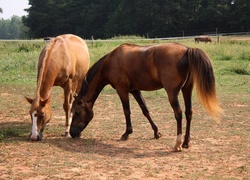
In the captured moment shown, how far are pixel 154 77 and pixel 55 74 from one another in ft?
5.63

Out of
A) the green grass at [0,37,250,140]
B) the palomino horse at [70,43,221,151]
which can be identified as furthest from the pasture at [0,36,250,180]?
the green grass at [0,37,250,140]

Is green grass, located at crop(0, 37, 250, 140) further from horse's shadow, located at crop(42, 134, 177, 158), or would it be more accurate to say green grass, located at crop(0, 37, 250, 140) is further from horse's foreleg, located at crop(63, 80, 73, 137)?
horse's shadow, located at crop(42, 134, 177, 158)

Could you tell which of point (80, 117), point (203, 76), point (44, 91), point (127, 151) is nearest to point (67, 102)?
point (80, 117)

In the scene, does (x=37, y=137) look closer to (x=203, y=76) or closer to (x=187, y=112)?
(x=187, y=112)

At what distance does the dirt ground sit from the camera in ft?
15.3

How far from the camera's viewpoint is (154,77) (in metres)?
6.06

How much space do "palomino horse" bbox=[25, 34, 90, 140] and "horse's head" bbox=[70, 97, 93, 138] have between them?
326mm

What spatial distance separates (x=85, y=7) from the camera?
222ft

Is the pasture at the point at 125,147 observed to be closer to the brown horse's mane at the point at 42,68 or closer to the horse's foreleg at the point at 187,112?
the horse's foreleg at the point at 187,112

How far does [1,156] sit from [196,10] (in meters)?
52.3

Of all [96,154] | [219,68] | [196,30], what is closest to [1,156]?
[96,154]

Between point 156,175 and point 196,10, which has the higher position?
point 196,10

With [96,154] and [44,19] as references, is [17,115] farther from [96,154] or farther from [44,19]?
[44,19]

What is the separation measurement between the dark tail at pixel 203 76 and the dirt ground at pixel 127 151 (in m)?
0.82
